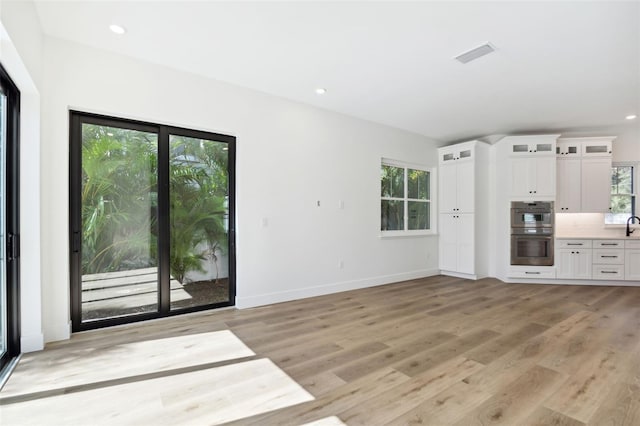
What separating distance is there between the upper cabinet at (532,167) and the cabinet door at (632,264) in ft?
5.02

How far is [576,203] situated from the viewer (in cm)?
562

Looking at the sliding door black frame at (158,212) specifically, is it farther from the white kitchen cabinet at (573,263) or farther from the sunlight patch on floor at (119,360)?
the white kitchen cabinet at (573,263)

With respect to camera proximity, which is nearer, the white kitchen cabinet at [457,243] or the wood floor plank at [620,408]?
the wood floor plank at [620,408]

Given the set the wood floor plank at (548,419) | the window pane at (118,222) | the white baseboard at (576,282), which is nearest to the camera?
the wood floor plank at (548,419)

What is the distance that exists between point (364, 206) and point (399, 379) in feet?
10.4

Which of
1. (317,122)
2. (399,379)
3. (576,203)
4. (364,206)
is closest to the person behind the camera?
(399,379)

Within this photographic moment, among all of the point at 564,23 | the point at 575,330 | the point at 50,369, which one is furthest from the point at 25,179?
the point at 575,330

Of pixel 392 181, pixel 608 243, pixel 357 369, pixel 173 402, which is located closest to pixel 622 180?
pixel 608 243

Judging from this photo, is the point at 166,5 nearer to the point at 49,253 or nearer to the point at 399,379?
the point at 49,253

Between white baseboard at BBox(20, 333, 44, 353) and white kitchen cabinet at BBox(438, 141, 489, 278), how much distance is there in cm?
599

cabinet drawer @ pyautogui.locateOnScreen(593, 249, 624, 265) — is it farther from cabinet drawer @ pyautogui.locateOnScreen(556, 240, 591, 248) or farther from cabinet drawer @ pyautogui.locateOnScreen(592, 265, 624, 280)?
cabinet drawer @ pyautogui.locateOnScreen(556, 240, 591, 248)

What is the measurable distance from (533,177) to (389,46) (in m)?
4.22

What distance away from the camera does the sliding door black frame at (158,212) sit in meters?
2.96

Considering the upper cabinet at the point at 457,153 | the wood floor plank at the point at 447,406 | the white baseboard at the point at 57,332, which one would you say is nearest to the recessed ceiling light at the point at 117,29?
the white baseboard at the point at 57,332
